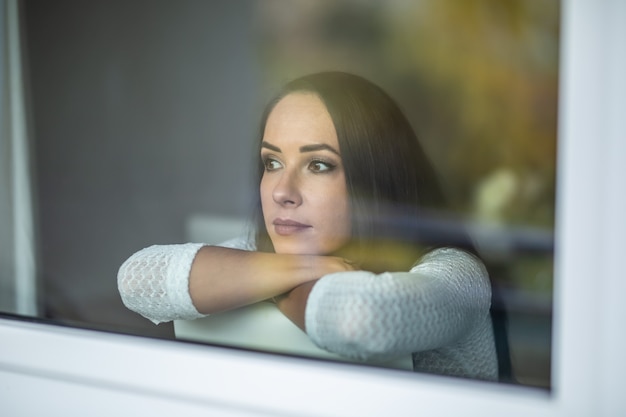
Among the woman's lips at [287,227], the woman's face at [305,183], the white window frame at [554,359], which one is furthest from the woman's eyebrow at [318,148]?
the white window frame at [554,359]

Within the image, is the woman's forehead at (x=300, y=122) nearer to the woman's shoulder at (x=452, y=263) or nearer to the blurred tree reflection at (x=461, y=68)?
the blurred tree reflection at (x=461, y=68)

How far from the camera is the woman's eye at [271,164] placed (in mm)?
1129

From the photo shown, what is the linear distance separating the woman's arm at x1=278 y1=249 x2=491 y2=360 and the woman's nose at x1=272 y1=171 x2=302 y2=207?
15 centimetres

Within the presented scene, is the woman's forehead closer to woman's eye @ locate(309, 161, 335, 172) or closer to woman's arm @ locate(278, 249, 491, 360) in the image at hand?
woman's eye @ locate(309, 161, 335, 172)

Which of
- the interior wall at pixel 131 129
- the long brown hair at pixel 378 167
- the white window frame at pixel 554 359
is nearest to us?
the white window frame at pixel 554 359

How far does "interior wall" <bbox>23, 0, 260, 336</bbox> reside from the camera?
1305 mm

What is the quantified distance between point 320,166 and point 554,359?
17.6 inches

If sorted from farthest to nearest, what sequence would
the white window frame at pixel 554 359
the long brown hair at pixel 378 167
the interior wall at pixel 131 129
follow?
the interior wall at pixel 131 129 → the long brown hair at pixel 378 167 → the white window frame at pixel 554 359

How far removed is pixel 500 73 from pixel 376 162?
0.23 m

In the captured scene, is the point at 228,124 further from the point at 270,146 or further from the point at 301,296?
the point at 301,296

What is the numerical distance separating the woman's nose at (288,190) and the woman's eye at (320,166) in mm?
32

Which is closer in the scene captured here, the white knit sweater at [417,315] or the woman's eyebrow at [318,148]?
the white knit sweater at [417,315]

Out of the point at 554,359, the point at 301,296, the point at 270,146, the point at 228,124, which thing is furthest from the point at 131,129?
the point at 554,359

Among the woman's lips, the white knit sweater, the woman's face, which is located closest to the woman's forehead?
the woman's face
